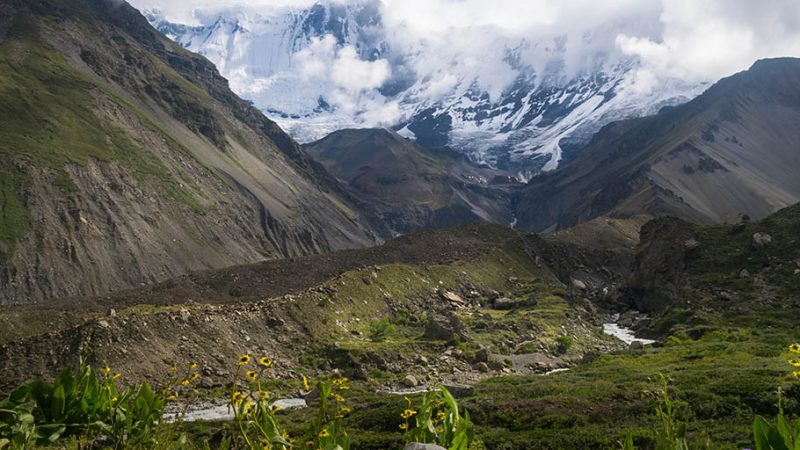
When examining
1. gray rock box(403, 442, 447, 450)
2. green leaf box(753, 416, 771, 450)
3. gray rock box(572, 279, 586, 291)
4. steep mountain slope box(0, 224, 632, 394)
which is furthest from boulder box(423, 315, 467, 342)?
gray rock box(572, 279, 586, 291)

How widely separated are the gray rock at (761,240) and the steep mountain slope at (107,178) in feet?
287

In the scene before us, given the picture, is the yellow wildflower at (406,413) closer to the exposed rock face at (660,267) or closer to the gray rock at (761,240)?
the exposed rock face at (660,267)

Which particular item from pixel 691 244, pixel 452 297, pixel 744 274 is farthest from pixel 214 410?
pixel 691 244

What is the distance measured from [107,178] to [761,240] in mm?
106680

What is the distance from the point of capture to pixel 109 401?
909 centimetres

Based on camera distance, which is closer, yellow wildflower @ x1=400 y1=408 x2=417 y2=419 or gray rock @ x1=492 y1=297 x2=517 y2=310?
yellow wildflower @ x1=400 y1=408 x2=417 y2=419

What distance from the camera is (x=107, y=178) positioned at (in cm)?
12531

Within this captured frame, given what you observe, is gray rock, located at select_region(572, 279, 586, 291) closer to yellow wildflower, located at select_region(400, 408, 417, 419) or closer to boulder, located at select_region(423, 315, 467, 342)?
boulder, located at select_region(423, 315, 467, 342)

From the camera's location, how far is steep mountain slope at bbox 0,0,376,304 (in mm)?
104500

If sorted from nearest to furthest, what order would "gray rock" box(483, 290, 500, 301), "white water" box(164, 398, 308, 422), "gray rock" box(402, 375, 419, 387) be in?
"white water" box(164, 398, 308, 422), "gray rock" box(402, 375, 419, 387), "gray rock" box(483, 290, 500, 301)

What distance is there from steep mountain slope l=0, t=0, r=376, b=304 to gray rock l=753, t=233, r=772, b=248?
87.4m

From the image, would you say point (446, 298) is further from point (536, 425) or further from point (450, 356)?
point (536, 425)

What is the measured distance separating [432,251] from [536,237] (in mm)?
21470

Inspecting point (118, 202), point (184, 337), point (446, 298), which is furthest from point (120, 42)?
point (184, 337)
